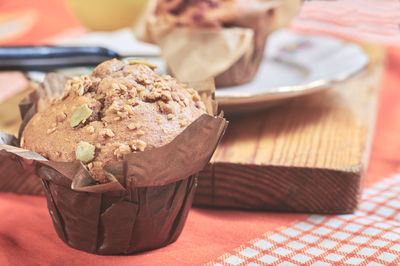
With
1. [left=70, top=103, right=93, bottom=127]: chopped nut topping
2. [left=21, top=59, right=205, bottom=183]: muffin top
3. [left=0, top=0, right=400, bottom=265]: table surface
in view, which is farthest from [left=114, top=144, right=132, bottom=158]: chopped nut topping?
[left=0, top=0, right=400, bottom=265]: table surface

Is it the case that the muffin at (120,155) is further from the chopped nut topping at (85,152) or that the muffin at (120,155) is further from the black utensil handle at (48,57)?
the black utensil handle at (48,57)

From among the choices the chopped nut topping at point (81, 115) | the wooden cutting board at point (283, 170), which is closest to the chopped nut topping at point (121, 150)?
the chopped nut topping at point (81, 115)

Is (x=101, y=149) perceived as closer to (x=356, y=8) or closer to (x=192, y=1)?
(x=192, y=1)

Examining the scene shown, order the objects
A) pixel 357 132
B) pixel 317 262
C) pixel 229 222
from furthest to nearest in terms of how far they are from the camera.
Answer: pixel 357 132 → pixel 229 222 → pixel 317 262

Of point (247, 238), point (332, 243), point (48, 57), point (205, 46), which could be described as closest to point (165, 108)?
point (247, 238)

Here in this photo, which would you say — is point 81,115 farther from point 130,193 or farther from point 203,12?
point 203,12

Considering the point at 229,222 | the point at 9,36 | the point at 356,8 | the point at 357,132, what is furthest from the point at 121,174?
the point at 9,36
